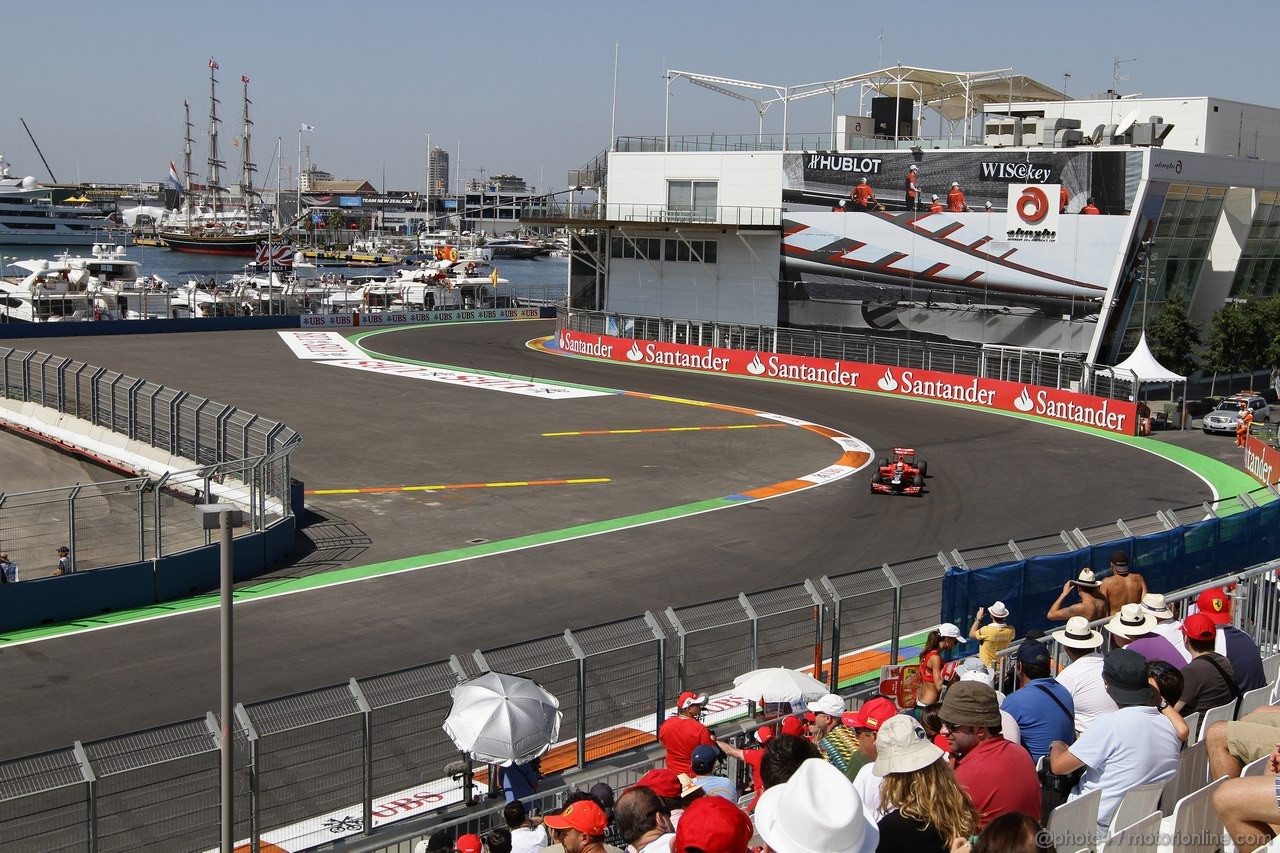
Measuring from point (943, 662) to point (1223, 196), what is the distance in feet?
147

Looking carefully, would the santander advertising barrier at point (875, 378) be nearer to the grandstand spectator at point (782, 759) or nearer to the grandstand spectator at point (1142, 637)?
the grandstand spectator at point (1142, 637)

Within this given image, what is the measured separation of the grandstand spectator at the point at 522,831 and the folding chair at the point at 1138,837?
369 centimetres

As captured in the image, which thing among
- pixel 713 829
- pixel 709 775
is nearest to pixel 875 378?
pixel 709 775

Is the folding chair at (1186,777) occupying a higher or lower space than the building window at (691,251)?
lower

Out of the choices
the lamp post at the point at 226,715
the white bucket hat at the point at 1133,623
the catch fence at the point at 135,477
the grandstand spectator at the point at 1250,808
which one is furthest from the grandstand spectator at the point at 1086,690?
the catch fence at the point at 135,477

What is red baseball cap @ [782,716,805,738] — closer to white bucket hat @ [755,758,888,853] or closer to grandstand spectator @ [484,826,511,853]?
grandstand spectator @ [484,826,511,853]

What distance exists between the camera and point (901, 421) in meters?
42.1

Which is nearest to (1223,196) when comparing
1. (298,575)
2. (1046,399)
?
(1046,399)

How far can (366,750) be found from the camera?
36.3 feet

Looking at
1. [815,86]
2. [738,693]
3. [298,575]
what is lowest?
[298,575]

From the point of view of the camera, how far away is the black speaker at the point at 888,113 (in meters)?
59.8

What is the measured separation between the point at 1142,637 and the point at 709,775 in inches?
157

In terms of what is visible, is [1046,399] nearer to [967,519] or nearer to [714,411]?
[714,411]

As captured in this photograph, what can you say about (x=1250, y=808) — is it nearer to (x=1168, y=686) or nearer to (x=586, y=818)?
(x=1168, y=686)
